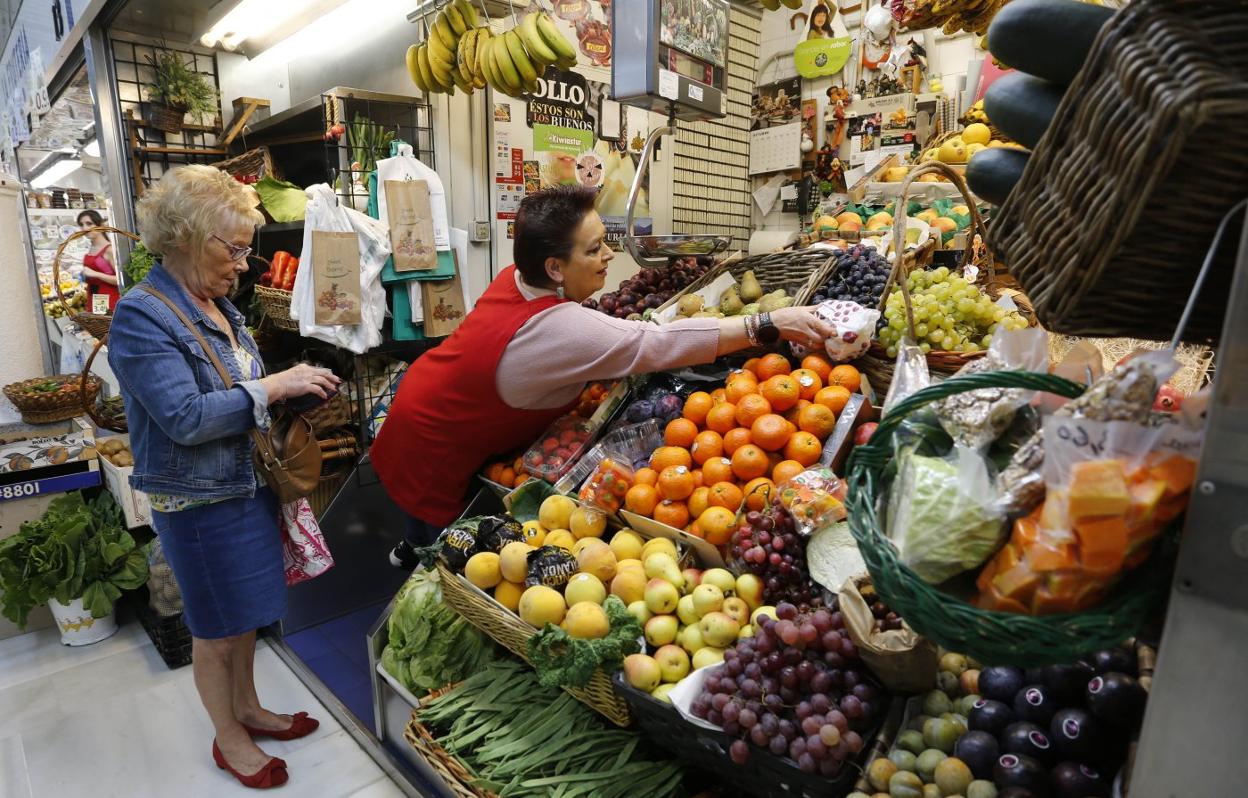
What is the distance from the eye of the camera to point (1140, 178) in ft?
1.99

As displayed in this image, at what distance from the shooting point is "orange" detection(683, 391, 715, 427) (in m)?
2.02

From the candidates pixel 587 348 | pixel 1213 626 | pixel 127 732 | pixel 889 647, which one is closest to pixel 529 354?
pixel 587 348

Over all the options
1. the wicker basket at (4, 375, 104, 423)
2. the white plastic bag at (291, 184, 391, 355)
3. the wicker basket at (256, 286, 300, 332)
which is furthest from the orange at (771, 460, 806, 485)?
the wicker basket at (4, 375, 104, 423)

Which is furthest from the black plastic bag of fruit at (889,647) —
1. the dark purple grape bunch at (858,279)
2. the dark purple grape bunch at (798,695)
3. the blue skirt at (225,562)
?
the blue skirt at (225,562)

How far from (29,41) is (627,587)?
645cm

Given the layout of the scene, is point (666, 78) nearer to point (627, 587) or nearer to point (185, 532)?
point (627, 587)

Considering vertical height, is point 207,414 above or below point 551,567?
above

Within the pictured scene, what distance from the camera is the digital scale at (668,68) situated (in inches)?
101

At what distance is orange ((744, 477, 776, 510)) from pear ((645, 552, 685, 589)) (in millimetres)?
234

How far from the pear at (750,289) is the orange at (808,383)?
0.60 meters

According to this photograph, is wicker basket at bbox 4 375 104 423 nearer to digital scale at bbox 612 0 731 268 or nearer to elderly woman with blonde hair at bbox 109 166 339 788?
elderly woman with blonde hair at bbox 109 166 339 788

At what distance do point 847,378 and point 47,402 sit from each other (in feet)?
12.4

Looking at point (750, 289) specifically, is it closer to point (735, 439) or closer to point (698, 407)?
point (698, 407)

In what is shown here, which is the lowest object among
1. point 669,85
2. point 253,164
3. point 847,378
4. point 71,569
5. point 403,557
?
point 71,569
